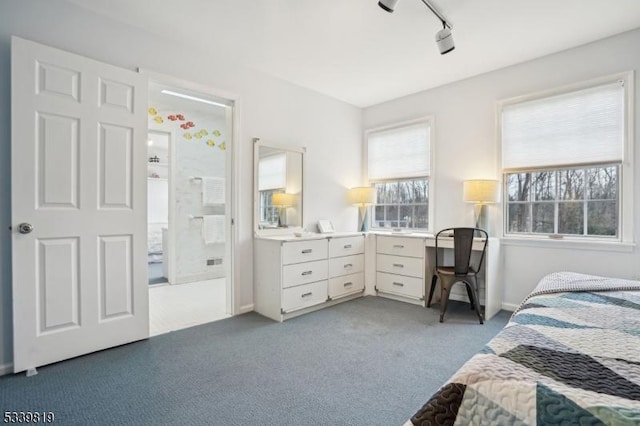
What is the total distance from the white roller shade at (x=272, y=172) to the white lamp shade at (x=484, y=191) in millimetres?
2061

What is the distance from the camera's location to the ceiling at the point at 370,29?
7.82 ft

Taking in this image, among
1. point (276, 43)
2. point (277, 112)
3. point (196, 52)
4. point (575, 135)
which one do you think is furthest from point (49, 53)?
point (575, 135)

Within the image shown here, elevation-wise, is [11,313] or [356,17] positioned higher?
[356,17]

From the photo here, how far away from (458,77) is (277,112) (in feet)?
6.93

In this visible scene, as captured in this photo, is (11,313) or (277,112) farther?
(277,112)

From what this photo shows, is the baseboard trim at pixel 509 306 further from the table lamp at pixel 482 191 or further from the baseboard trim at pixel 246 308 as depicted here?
the baseboard trim at pixel 246 308

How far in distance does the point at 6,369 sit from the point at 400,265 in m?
3.46

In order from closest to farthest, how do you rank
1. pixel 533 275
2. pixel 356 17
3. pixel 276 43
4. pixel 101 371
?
pixel 101 371 < pixel 356 17 < pixel 276 43 < pixel 533 275

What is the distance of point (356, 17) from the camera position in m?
2.52

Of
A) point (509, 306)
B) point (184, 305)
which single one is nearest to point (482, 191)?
point (509, 306)

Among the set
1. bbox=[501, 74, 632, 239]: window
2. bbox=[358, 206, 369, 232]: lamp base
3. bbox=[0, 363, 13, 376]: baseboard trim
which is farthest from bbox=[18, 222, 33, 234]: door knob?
bbox=[501, 74, 632, 239]: window

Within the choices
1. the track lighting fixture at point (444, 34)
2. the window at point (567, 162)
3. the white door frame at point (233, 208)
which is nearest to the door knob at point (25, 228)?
the white door frame at point (233, 208)

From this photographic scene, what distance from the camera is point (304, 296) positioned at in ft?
10.8

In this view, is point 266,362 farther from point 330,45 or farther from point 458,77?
point 458,77
